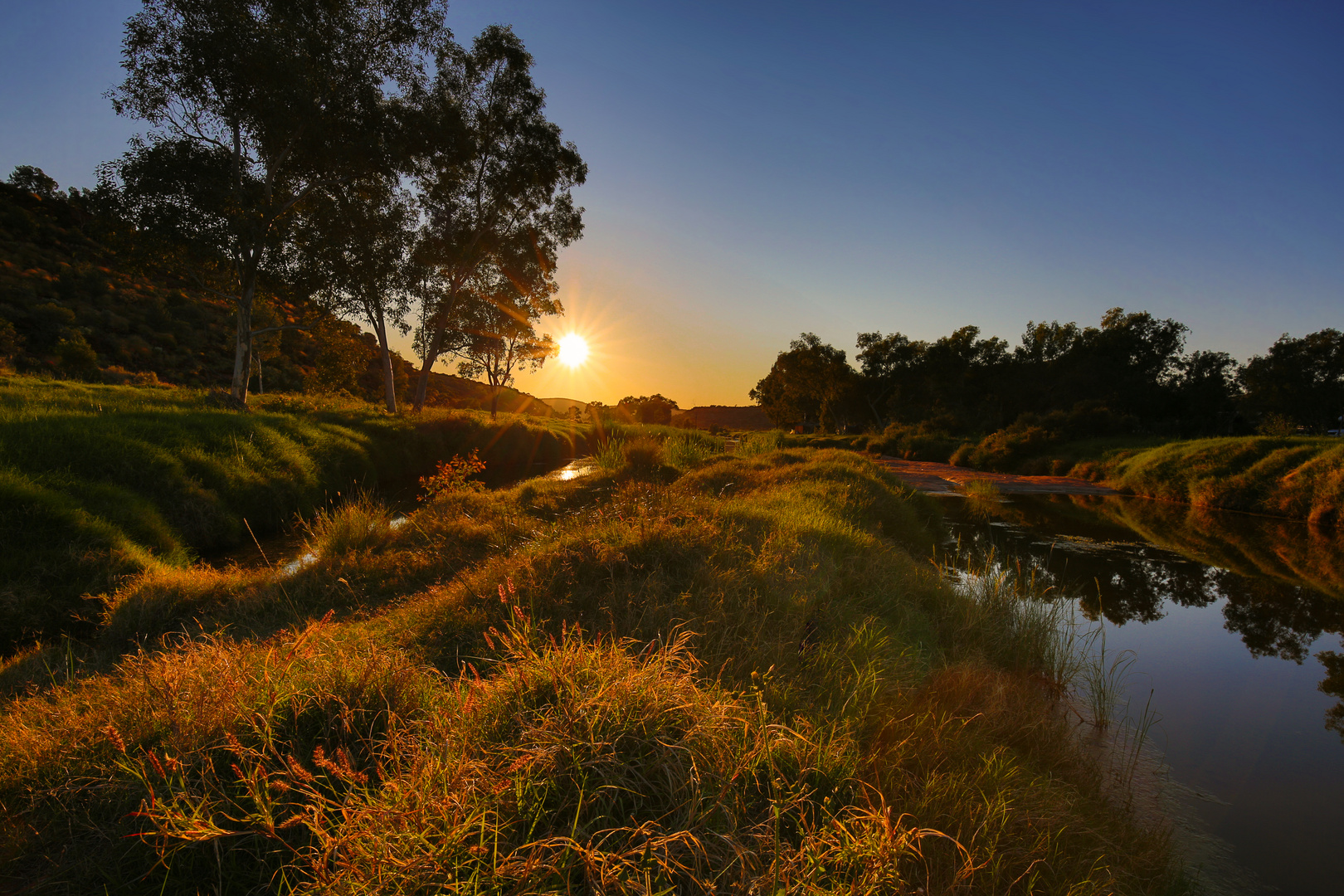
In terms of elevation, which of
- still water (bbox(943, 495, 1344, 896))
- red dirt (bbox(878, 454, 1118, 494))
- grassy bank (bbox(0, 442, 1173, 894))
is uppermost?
red dirt (bbox(878, 454, 1118, 494))

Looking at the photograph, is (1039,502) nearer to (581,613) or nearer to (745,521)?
(745,521)

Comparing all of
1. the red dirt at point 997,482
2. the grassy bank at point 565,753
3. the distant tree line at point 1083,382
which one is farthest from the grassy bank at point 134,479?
the distant tree line at point 1083,382

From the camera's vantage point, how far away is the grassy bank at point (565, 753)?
5.91ft

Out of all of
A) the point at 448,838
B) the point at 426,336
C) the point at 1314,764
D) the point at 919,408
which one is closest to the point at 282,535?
the point at 448,838

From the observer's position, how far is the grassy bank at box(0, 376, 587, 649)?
548 cm

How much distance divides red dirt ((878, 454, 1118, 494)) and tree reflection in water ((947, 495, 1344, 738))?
397 centimetres

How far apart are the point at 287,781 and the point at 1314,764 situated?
6797mm

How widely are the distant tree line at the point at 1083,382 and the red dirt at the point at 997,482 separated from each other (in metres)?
6.56

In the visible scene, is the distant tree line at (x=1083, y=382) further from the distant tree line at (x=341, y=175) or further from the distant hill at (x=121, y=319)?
the distant hill at (x=121, y=319)

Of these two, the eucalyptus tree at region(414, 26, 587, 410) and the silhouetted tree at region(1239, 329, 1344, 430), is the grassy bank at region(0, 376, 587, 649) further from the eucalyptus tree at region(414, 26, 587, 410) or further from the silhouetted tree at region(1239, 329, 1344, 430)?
the silhouetted tree at region(1239, 329, 1344, 430)

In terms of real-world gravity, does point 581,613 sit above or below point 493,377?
below

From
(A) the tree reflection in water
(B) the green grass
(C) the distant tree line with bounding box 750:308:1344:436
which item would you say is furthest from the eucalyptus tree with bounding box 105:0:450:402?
(C) the distant tree line with bounding box 750:308:1344:436

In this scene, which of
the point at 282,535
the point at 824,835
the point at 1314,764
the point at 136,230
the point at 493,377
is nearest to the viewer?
the point at 824,835

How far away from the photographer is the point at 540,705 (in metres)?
2.48
